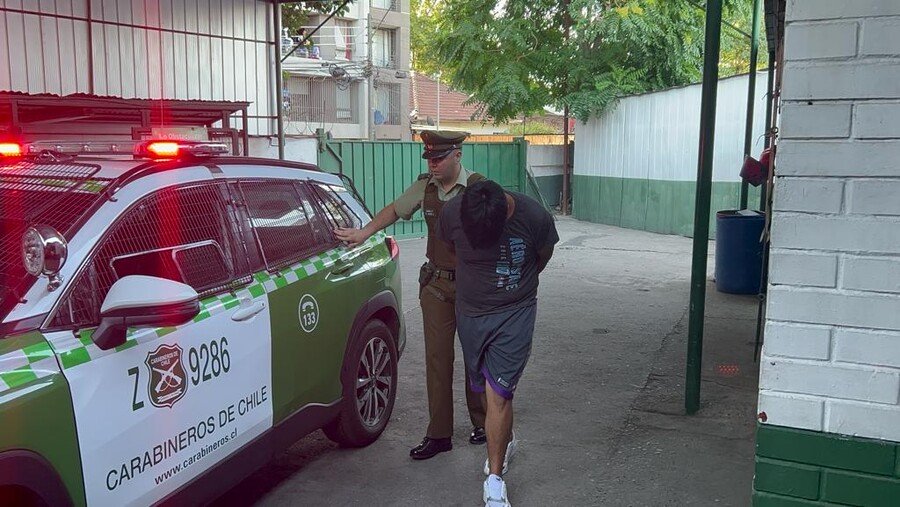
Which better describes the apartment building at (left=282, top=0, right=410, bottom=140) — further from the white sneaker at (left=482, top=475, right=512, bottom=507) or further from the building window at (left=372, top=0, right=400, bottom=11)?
the white sneaker at (left=482, top=475, right=512, bottom=507)

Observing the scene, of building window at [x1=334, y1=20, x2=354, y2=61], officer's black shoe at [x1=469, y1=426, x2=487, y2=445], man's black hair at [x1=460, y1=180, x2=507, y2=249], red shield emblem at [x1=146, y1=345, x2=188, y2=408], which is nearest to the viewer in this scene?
red shield emblem at [x1=146, y1=345, x2=188, y2=408]

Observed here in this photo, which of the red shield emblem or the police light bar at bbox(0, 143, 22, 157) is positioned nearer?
the red shield emblem

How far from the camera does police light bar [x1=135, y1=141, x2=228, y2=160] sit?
3418 mm

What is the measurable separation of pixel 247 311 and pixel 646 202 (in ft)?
46.0

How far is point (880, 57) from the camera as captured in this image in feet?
7.52

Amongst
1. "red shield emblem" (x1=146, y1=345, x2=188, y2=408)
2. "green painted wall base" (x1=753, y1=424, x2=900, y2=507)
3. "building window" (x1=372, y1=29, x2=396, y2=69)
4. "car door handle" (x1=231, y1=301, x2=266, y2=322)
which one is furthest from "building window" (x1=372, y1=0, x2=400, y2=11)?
"green painted wall base" (x1=753, y1=424, x2=900, y2=507)

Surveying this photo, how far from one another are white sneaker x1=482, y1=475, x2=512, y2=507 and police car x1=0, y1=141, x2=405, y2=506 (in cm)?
96

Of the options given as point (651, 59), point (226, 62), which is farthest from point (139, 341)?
point (651, 59)

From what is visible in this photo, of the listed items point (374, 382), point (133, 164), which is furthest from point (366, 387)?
point (133, 164)

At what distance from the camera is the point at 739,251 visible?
936 centimetres

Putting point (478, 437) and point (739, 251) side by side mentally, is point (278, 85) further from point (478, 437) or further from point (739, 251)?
point (478, 437)

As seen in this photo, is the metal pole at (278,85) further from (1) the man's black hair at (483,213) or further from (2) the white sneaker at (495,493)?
(2) the white sneaker at (495,493)

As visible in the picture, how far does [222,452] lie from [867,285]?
8.20ft

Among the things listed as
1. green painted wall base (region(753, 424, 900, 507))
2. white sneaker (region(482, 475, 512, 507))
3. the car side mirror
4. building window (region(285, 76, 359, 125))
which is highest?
building window (region(285, 76, 359, 125))
